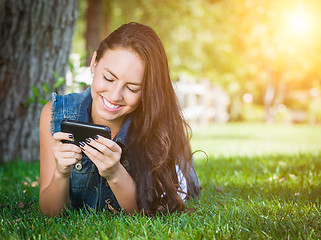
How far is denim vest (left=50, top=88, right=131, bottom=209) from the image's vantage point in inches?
105

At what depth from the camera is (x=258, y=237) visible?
208cm

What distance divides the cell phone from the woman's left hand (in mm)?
44

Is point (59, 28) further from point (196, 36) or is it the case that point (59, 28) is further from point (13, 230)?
point (196, 36)

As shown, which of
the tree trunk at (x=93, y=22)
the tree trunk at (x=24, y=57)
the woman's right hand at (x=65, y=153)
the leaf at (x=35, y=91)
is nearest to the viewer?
the woman's right hand at (x=65, y=153)

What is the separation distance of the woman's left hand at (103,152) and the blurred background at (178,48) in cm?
78

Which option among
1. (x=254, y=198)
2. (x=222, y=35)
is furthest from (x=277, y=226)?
(x=222, y=35)

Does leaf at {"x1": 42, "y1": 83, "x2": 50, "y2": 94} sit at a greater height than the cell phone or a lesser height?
greater

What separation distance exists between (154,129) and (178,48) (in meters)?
12.9

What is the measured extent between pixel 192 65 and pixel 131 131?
517 inches

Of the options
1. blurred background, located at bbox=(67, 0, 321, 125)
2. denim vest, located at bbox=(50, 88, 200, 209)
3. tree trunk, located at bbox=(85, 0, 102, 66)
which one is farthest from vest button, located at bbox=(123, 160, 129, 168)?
tree trunk, located at bbox=(85, 0, 102, 66)

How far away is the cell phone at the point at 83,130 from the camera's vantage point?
226 cm

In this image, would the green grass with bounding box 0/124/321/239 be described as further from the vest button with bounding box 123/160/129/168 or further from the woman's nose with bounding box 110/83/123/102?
the woman's nose with bounding box 110/83/123/102

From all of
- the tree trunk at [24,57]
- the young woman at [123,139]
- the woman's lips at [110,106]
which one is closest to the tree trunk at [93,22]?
the tree trunk at [24,57]

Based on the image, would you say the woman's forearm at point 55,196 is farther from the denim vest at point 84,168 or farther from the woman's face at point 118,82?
the woman's face at point 118,82
